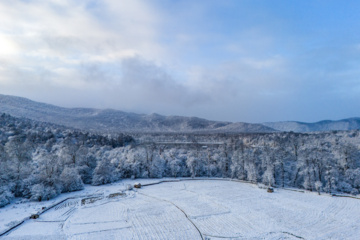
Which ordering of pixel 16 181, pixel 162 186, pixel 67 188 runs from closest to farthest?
1. pixel 16 181
2. pixel 67 188
3. pixel 162 186

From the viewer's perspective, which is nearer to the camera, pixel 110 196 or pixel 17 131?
pixel 110 196

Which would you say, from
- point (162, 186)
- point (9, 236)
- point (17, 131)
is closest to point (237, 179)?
point (162, 186)

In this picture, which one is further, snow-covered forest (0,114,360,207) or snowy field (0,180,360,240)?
snow-covered forest (0,114,360,207)

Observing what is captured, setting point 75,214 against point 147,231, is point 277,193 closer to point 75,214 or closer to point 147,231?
point 147,231

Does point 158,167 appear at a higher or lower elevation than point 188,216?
higher

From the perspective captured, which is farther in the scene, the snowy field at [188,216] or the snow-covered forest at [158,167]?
the snow-covered forest at [158,167]

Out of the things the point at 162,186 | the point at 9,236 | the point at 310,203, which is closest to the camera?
the point at 9,236

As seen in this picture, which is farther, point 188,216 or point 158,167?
point 158,167

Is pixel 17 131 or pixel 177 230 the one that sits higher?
pixel 17 131
